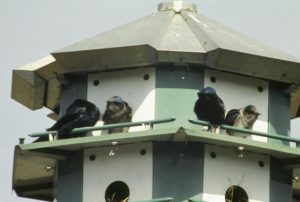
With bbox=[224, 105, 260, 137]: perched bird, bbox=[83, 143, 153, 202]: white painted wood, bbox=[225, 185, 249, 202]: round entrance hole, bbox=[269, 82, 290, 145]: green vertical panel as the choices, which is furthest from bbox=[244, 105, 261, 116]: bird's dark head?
bbox=[83, 143, 153, 202]: white painted wood

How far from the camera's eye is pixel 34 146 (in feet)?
123

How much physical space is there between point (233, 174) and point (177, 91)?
1.47 m

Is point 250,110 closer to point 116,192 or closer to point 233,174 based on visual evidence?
point 233,174

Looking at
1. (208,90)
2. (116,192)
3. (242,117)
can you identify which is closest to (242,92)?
(242,117)

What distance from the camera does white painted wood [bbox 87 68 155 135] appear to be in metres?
38.1

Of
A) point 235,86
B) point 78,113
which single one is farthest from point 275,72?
point 78,113

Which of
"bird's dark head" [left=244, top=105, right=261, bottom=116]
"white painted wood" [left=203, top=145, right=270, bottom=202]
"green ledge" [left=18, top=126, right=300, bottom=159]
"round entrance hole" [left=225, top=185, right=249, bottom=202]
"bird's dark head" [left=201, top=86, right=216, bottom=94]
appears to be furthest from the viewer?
"bird's dark head" [left=244, top=105, right=261, bottom=116]

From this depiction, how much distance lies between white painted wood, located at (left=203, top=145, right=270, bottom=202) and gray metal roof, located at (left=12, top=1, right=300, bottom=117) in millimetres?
1297

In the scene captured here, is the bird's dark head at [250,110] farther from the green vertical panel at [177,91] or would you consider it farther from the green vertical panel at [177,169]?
the green vertical panel at [177,169]

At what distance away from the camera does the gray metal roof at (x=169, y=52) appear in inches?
1492

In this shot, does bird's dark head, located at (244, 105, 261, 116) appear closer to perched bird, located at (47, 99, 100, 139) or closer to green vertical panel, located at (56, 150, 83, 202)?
perched bird, located at (47, 99, 100, 139)

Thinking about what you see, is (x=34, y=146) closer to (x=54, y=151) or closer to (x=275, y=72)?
(x=54, y=151)

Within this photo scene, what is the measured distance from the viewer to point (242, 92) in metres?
38.5

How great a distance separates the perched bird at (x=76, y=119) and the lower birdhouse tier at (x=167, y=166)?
23cm
